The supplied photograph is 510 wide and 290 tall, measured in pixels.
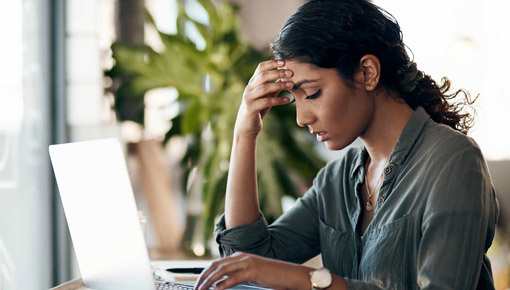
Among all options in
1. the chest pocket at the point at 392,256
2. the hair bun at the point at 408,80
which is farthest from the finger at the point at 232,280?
the hair bun at the point at 408,80

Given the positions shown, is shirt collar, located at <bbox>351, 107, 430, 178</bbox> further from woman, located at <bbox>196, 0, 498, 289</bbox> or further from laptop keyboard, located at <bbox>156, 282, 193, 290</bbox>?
laptop keyboard, located at <bbox>156, 282, 193, 290</bbox>

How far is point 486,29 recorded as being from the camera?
445cm

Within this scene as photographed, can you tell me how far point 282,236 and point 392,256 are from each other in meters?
0.39

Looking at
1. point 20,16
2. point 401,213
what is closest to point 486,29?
point 20,16

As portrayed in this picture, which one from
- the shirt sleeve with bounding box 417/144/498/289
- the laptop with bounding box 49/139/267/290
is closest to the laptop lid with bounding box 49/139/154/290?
the laptop with bounding box 49/139/267/290

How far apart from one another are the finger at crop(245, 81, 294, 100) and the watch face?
37cm

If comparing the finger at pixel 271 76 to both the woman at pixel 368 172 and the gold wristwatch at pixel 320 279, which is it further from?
the gold wristwatch at pixel 320 279

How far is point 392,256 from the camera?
1139 millimetres

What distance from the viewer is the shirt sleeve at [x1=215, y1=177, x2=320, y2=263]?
1416mm

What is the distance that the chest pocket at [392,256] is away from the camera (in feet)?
3.68

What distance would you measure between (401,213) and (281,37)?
0.42 meters

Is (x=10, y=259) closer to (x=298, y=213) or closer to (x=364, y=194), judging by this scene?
(x=298, y=213)

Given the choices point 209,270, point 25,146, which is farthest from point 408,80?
point 25,146

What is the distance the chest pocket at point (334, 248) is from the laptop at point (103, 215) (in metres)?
0.25
